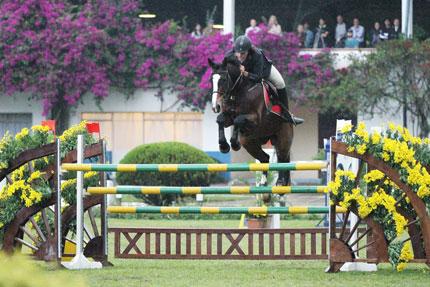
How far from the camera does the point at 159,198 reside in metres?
22.9

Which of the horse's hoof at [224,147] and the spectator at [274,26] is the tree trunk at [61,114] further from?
the horse's hoof at [224,147]

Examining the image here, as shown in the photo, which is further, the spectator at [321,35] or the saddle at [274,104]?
the spectator at [321,35]

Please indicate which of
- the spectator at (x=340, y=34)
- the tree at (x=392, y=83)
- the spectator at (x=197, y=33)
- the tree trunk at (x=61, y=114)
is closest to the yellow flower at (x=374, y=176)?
the tree at (x=392, y=83)

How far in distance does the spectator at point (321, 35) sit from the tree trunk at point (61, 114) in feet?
26.9

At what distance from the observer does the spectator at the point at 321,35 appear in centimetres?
3397

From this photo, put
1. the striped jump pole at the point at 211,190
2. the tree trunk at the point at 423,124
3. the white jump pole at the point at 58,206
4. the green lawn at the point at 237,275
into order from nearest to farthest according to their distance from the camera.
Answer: the green lawn at the point at 237,275 → the striped jump pole at the point at 211,190 → the white jump pole at the point at 58,206 → the tree trunk at the point at 423,124

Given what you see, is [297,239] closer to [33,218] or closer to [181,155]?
[33,218]

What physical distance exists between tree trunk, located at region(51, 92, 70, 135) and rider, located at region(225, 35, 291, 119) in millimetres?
21899

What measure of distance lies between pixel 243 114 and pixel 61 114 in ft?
75.7

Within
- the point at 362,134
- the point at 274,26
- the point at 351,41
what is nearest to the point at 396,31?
the point at 351,41

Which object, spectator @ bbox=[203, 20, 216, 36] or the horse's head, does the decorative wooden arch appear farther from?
spectator @ bbox=[203, 20, 216, 36]

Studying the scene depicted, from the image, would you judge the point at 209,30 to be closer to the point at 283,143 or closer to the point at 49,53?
the point at 49,53

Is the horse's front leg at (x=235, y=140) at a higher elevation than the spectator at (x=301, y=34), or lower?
lower

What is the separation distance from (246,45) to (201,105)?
21.7 metres
